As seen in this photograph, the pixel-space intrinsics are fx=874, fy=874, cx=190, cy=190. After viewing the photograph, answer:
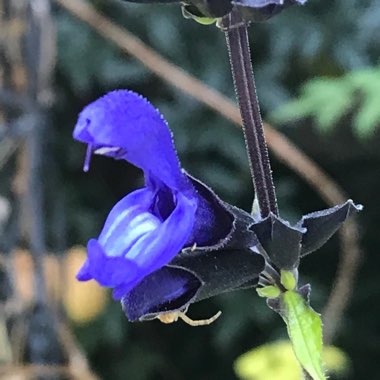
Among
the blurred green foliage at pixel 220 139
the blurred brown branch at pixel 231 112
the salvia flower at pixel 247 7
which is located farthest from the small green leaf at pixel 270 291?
the blurred green foliage at pixel 220 139

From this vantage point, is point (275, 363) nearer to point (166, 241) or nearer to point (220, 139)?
point (220, 139)

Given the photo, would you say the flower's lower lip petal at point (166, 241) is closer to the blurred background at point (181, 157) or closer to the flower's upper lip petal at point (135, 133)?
the flower's upper lip petal at point (135, 133)

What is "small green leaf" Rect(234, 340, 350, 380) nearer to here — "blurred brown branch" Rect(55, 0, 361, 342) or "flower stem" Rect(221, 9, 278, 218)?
"blurred brown branch" Rect(55, 0, 361, 342)

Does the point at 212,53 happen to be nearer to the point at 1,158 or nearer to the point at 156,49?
the point at 156,49

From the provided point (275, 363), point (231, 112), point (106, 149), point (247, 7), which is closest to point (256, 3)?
point (247, 7)

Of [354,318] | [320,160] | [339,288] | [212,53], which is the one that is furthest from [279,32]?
[354,318]

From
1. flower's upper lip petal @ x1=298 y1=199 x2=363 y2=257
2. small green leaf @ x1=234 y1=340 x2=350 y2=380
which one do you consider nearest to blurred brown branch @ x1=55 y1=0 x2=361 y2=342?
small green leaf @ x1=234 y1=340 x2=350 y2=380
